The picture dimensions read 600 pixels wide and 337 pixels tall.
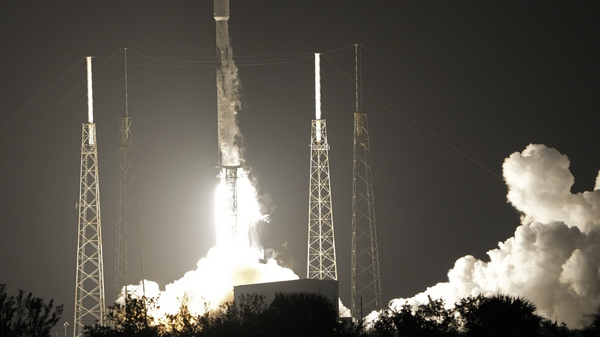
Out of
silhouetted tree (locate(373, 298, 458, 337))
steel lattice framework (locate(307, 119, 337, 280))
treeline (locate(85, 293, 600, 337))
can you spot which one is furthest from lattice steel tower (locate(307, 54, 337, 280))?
treeline (locate(85, 293, 600, 337))

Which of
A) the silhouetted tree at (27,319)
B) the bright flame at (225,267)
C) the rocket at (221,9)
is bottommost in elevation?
the silhouetted tree at (27,319)

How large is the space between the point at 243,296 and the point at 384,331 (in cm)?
1152

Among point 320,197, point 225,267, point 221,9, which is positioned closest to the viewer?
point 221,9

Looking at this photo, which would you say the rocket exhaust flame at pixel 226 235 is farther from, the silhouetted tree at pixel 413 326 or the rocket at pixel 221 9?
the silhouetted tree at pixel 413 326

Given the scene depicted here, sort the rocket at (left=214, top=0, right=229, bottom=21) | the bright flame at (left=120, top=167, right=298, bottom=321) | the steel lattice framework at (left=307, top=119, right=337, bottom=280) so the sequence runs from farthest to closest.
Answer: the bright flame at (left=120, top=167, right=298, bottom=321)
the steel lattice framework at (left=307, top=119, right=337, bottom=280)
the rocket at (left=214, top=0, right=229, bottom=21)

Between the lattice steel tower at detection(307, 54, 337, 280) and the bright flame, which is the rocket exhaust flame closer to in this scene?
the bright flame

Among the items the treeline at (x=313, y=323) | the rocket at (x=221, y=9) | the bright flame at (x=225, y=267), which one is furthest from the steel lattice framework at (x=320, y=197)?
the treeline at (x=313, y=323)

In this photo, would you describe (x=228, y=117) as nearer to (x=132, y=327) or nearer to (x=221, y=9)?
(x=221, y=9)

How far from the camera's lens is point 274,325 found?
202 ft

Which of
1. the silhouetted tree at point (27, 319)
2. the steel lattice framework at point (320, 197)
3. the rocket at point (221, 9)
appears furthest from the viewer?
the steel lattice framework at point (320, 197)

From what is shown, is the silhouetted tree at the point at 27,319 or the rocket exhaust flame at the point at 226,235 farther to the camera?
the rocket exhaust flame at the point at 226,235

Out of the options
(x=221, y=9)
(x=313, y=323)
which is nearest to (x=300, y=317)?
(x=313, y=323)

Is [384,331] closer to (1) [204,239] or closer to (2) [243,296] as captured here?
Result: (2) [243,296]

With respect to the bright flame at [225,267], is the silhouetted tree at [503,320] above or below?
below
